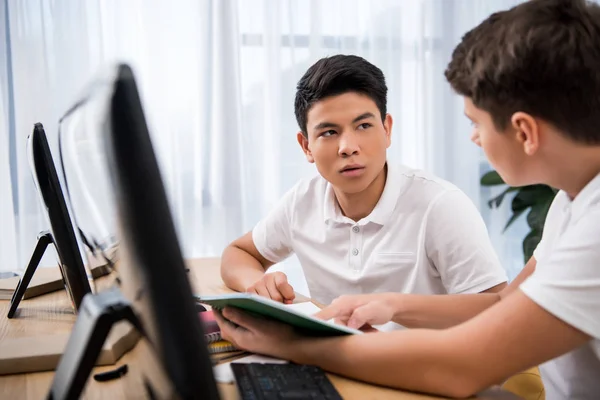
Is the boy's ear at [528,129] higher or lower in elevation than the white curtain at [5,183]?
higher

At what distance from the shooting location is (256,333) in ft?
3.16

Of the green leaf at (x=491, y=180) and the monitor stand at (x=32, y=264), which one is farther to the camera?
the green leaf at (x=491, y=180)

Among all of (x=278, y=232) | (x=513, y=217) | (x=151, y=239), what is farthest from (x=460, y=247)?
(x=513, y=217)

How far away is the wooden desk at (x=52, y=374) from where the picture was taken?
70 cm

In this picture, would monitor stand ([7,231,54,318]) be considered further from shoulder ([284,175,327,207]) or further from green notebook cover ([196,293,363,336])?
shoulder ([284,175,327,207])

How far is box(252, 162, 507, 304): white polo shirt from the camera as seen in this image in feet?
4.73

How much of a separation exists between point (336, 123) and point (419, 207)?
28 cm

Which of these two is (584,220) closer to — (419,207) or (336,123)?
(419,207)

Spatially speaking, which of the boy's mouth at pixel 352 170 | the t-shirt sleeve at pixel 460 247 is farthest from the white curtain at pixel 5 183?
the t-shirt sleeve at pixel 460 247

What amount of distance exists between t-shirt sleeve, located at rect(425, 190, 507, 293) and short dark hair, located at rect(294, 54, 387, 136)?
1.05 ft

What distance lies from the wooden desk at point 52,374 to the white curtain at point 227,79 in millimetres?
1314

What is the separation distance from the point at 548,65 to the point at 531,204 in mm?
2502

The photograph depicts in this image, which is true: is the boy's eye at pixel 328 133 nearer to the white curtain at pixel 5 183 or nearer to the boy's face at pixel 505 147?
the boy's face at pixel 505 147

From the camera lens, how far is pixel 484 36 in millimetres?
915
